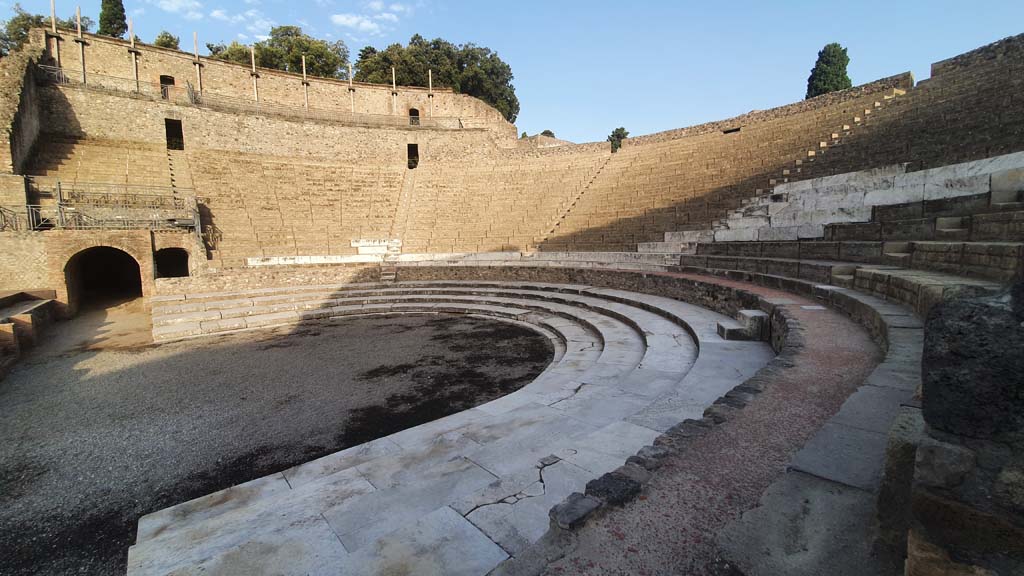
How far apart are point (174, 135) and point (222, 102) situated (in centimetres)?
322

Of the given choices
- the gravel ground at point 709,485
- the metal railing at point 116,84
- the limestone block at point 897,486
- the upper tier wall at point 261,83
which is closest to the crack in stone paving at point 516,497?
the gravel ground at point 709,485

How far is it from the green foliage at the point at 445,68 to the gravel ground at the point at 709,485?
3795cm

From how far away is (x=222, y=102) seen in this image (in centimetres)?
2261

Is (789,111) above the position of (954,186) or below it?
above

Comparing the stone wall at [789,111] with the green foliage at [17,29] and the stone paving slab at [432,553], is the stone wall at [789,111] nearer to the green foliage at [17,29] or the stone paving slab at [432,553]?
the stone paving slab at [432,553]

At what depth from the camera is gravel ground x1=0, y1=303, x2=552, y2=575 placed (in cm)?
338

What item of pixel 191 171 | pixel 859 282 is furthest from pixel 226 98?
pixel 859 282

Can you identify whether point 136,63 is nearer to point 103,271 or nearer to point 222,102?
point 222,102

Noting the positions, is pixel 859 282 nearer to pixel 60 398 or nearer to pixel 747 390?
pixel 747 390

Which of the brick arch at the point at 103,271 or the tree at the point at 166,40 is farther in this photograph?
the tree at the point at 166,40

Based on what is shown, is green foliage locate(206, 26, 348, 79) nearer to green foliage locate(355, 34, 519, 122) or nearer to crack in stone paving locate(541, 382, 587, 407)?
green foliage locate(355, 34, 519, 122)

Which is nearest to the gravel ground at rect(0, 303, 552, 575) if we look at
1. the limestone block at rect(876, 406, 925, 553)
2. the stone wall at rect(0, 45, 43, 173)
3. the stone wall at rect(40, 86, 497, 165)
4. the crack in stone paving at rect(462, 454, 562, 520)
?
the crack in stone paving at rect(462, 454, 562, 520)

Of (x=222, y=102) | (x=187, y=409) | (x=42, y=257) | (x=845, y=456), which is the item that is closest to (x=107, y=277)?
(x=42, y=257)

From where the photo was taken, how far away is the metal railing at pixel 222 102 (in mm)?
18844
